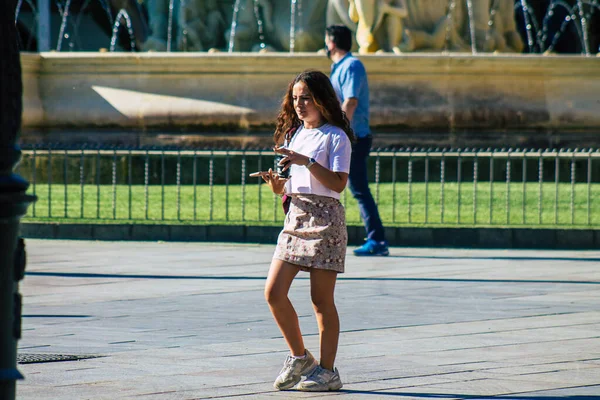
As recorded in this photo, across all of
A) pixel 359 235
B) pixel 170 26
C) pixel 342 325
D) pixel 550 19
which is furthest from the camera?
pixel 550 19

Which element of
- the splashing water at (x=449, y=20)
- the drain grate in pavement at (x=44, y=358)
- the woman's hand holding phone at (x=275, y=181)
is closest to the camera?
the woman's hand holding phone at (x=275, y=181)

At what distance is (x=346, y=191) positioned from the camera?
15070mm

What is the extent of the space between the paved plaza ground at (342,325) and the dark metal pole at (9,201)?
1838 mm

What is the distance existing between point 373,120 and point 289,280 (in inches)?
501

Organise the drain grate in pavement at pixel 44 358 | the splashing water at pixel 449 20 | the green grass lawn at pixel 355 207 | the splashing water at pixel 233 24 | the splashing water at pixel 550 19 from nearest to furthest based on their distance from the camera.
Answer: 1. the drain grate in pavement at pixel 44 358
2. the green grass lawn at pixel 355 207
3. the splashing water at pixel 449 20
4. the splashing water at pixel 233 24
5. the splashing water at pixel 550 19

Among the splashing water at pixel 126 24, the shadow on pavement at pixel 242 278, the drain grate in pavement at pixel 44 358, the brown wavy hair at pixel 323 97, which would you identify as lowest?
the shadow on pavement at pixel 242 278

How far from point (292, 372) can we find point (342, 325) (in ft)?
6.14

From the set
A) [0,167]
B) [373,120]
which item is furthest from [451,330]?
Result: [373,120]

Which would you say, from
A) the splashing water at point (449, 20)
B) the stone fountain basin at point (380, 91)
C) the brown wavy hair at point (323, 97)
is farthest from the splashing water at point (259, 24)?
the brown wavy hair at point (323, 97)

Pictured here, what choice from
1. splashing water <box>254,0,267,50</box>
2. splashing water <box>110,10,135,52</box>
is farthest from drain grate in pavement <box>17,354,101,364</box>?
splashing water <box>110,10,135,52</box>

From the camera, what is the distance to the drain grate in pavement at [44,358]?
235 inches

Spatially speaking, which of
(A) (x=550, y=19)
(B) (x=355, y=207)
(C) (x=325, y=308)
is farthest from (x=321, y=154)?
(A) (x=550, y=19)

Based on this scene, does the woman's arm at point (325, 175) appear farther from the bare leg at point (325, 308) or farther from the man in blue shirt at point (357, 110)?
the man in blue shirt at point (357, 110)

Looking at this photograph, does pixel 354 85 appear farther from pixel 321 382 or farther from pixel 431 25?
pixel 431 25
